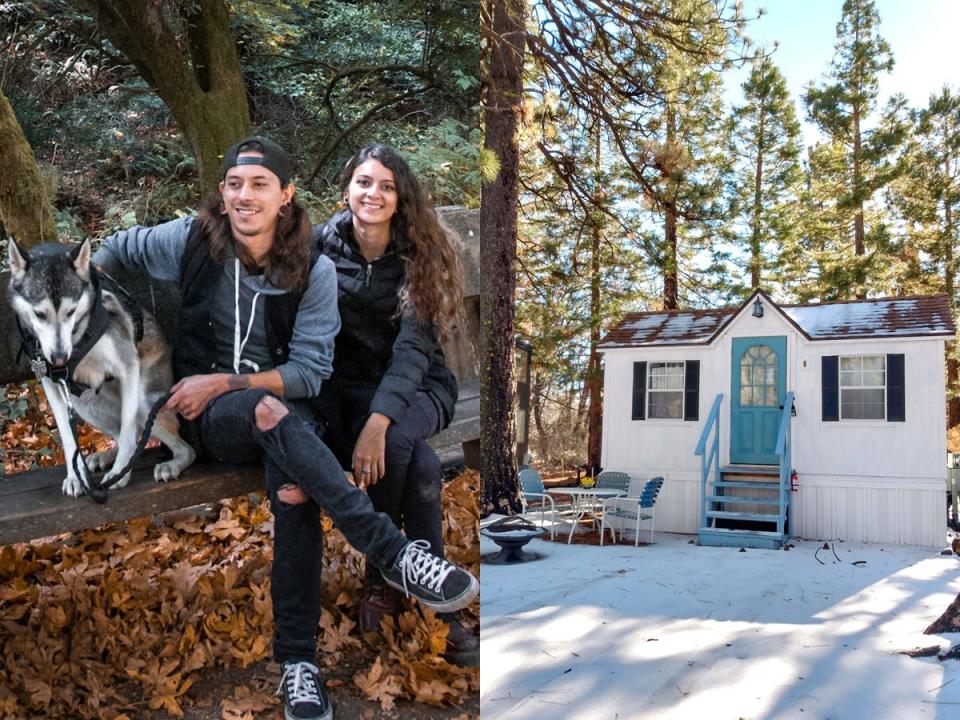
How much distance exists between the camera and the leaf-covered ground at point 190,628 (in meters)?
1.98

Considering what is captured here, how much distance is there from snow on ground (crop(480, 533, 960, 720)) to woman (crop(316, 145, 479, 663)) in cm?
15

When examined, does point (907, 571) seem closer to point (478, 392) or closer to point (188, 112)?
point (478, 392)

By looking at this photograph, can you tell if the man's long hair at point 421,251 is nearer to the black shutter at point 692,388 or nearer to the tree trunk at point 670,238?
the tree trunk at point 670,238

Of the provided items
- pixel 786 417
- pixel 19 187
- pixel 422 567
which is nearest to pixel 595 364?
pixel 786 417

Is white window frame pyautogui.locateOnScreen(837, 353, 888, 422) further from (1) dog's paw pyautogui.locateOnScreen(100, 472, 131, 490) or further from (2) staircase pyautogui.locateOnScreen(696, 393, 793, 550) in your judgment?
(1) dog's paw pyautogui.locateOnScreen(100, 472, 131, 490)

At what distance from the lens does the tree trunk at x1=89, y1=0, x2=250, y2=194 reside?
6.36 feet

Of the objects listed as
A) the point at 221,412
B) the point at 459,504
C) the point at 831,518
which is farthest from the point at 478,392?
the point at 831,518

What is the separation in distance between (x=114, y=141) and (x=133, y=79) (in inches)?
5.3

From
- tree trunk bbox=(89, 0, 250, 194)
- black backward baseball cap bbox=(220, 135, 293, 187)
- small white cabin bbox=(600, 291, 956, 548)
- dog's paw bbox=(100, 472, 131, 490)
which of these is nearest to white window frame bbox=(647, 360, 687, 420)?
small white cabin bbox=(600, 291, 956, 548)

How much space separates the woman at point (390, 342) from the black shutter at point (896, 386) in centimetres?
93

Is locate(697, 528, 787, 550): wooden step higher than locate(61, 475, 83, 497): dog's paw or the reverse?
the reverse

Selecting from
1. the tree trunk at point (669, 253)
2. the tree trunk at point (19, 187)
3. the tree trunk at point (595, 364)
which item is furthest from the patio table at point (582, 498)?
the tree trunk at point (19, 187)

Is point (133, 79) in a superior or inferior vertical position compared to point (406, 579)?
superior

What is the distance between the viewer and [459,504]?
7.30 feet
